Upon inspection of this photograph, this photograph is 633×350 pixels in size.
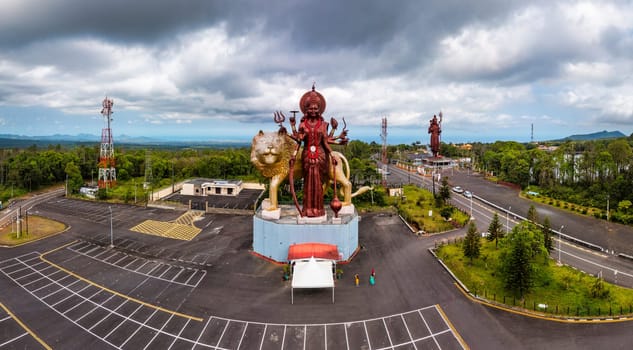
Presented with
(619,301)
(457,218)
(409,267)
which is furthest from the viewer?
(457,218)

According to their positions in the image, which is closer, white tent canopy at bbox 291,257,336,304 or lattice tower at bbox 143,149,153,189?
white tent canopy at bbox 291,257,336,304

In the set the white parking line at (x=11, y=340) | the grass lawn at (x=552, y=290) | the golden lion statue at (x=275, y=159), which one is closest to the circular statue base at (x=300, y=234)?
the golden lion statue at (x=275, y=159)

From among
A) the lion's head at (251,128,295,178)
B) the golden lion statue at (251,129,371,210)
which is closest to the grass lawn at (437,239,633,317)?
the golden lion statue at (251,129,371,210)

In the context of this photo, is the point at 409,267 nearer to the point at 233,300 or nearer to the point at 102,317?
the point at 233,300

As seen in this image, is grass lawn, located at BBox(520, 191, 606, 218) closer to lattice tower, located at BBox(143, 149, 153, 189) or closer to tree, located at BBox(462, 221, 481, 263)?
tree, located at BBox(462, 221, 481, 263)

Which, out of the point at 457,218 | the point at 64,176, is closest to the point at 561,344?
the point at 457,218

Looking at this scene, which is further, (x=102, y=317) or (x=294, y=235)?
(x=294, y=235)

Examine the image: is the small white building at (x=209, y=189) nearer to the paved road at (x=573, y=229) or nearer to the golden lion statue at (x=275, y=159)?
the golden lion statue at (x=275, y=159)
